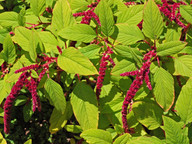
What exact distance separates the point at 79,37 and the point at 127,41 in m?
0.34

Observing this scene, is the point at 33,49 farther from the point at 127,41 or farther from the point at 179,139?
the point at 179,139

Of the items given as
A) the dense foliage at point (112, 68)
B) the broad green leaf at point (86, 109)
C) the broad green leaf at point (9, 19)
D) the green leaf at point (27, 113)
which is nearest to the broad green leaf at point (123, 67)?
the dense foliage at point (112, 68)

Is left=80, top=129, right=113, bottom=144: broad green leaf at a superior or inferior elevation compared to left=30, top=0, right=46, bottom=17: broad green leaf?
inferior

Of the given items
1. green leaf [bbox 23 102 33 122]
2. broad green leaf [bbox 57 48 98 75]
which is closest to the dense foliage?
broad green leaf [bbox 57 48 98 75]

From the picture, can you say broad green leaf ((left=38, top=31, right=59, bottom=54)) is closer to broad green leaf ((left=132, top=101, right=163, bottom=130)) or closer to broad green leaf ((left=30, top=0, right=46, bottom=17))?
broad green leaf ((left=30, top=0, right=46, bottom=17))

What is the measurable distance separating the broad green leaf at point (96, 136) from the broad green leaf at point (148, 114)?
0.88 ft

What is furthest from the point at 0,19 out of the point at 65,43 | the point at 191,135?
the point at 191,135

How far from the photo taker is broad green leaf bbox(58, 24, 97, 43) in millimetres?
1297

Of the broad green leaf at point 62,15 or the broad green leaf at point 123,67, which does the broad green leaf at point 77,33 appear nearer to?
the broad green leaf at point 62,15

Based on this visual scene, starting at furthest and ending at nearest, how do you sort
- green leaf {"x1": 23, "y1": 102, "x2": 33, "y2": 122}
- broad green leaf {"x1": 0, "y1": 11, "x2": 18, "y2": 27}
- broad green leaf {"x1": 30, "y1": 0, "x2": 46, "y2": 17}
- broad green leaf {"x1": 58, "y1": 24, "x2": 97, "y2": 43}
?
green leaf {"x1": 23, "y1": 102, "x2": 33, "y2": 122} → broad green leaf {"x1": 0, "y1": 11, "x2": 18, "y2": 27} → broad green leaf {"x1": 30, "y1": 0, "x2": 46, "y2": 17} → broad green leaf {"x1": 58, "y1": 24, "x2": 97, "y2": 43}

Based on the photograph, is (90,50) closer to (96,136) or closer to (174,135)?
(96,136)

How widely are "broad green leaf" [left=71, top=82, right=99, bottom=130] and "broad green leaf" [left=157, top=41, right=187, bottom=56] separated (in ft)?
1.89

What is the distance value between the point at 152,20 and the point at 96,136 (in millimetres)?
871

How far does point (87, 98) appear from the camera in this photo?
1.42m
